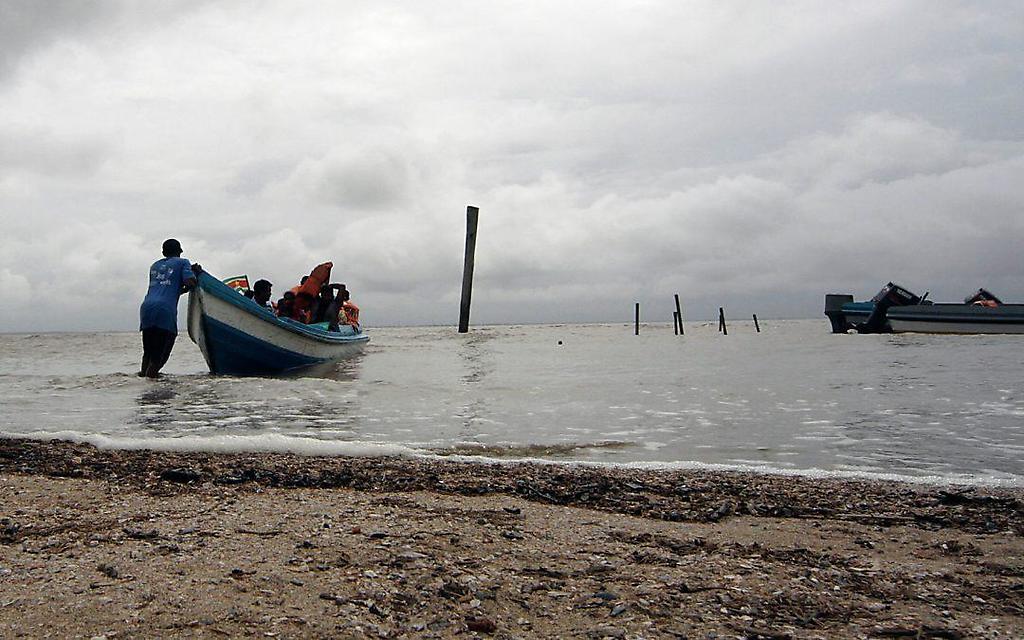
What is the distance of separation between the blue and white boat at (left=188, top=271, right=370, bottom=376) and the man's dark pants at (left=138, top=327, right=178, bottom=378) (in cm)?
72

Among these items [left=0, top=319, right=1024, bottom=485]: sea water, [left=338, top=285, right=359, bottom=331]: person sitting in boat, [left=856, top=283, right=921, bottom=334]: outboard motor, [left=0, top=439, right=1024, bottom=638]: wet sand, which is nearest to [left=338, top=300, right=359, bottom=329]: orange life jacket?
[left=338, top=285, right=359, bottom=331]: person sitting in boat

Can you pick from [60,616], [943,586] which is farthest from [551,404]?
[60,616]

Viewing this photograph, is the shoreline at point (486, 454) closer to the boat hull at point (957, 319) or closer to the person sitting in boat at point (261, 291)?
the person sitting in boat at point (261, 291)

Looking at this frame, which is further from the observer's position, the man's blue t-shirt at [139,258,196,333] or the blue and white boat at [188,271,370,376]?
the blue and white boat at [188,271,370,376]

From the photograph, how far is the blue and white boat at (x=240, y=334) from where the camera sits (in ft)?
38.1

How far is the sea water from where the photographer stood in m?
5.23

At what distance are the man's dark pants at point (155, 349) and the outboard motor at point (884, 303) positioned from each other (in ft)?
83.4

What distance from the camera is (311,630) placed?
191 cm

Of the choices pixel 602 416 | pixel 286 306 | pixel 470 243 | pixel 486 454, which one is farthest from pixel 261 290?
pixel 470 243

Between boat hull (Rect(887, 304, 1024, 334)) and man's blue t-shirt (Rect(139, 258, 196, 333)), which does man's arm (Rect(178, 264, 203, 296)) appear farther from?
boat hull (Rect(887, 304, 1024, 334))

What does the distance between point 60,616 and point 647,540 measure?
194 cm

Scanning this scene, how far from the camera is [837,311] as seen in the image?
1257 inches

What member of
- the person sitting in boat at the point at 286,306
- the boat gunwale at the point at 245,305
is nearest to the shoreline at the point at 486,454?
the boat gunwale at the point at 245,305

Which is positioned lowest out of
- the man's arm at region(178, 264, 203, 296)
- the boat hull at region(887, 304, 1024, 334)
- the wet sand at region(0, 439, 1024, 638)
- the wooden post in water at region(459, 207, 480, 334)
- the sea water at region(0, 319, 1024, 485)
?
the sea water at region(0, 319, 1024, 485)
